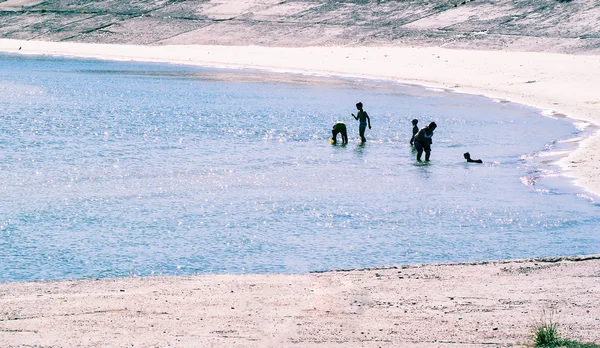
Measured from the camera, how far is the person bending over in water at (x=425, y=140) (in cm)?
2292

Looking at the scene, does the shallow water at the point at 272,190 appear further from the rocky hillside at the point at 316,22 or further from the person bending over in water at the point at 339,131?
the rocky hillside at the point at 316,22

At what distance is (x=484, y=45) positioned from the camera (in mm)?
55062

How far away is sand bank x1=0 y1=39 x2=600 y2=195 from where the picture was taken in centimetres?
3488

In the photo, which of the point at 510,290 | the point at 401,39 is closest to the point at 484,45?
the point at 401,39

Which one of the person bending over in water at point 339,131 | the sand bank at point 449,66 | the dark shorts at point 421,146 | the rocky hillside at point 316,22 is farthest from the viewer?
the rocky hillside at point 316,22

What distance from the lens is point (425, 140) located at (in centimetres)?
2312

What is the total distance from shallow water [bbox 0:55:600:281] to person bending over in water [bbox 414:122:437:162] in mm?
429

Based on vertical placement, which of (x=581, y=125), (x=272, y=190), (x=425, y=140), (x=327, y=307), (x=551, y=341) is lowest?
(x=581, y=125)

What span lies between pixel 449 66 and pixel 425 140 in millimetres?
28017

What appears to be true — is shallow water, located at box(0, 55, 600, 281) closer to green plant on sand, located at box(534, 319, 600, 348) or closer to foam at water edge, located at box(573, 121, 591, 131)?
foam at water edge, located at box(573, 121, 591, 131)

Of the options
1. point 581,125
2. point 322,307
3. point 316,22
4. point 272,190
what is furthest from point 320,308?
point 316,22

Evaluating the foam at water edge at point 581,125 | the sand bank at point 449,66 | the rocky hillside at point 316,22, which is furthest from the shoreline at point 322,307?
the rocky hillside at point 316,22

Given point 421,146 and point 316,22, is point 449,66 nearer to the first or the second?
point 316,22

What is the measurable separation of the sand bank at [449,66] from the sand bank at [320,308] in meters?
9.57
